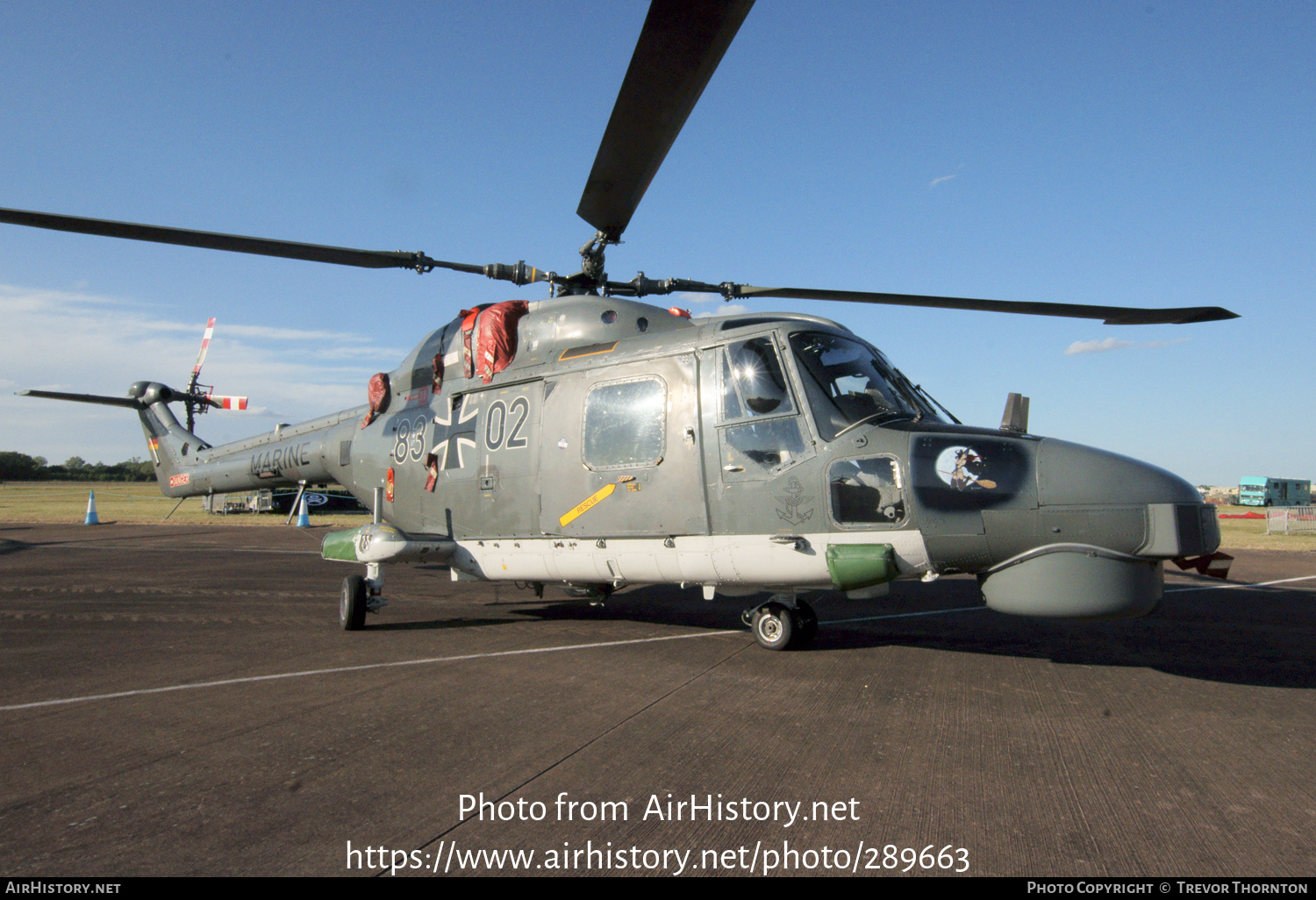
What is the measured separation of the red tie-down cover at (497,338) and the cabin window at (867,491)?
14.4 ft

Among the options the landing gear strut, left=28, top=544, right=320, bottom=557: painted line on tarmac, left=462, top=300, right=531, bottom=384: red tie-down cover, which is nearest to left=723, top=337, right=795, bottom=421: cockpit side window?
the landing gear strut

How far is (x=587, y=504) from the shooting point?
730 centimetres

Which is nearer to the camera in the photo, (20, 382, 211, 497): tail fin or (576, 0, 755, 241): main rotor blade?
(576, 0, 755, 241): main rotor blade

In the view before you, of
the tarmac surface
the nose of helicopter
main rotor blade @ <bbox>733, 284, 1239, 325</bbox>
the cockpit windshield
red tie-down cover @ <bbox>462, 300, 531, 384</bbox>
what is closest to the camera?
the tarmac surface

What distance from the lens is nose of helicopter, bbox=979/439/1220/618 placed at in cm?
500

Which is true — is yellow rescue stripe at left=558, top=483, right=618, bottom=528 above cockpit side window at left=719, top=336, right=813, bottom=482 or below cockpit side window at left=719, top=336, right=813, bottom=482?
below

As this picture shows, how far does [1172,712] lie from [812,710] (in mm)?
2449

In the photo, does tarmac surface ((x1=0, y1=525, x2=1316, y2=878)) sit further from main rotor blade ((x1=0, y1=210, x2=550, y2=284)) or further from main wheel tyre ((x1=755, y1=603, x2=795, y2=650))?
main rotor blade ((x1=0, y1=210, x2=550, y2=284))

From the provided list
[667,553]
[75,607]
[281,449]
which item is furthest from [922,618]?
[75,607]

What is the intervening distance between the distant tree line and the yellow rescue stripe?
107805 mm

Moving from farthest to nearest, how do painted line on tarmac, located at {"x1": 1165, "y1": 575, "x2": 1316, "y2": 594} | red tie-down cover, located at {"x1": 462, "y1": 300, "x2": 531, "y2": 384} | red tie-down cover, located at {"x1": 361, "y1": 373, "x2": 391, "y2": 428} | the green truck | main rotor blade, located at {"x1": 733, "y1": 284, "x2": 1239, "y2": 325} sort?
the green truck, painted line on tarmac, located at {"x1": 1165, "y1": 575, "x2": 1316, "y2": 594}, red tie-down cover, located at {"x1": 361, "y1": 373, "x2": 391, "y2": 428}, red tie-down cover, located at {"x1": 462, "y1": 300, "x2": 531, "y2": 384}, main rotor blade, located at {"x1": 733, "y1": 284, "x2": 1239, "y2": 325}

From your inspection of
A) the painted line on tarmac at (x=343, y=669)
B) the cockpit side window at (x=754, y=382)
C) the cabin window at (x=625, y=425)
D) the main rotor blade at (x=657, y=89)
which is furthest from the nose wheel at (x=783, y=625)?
the main rotor blade at (x=657, y=89)

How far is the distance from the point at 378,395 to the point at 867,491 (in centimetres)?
718
